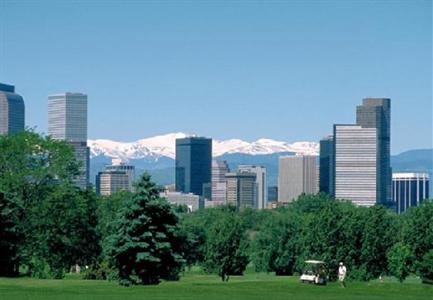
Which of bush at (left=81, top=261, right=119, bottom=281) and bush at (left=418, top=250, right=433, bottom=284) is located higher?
bush at (left=418, top=250, right=433, bottom=284)

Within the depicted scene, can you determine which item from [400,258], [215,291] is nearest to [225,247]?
[400,258]

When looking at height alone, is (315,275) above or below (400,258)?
above

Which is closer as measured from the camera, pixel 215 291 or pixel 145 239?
pixel 215 291

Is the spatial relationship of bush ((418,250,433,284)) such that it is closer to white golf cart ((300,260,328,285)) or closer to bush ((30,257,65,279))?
white golf cart ((300,260,328,285))

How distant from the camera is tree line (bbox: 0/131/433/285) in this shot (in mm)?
56812

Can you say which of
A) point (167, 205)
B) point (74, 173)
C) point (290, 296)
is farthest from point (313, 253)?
point (290, 296)

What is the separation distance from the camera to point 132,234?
5650cm

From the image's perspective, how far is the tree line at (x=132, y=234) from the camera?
56812 millimetres

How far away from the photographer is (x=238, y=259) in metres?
91.2

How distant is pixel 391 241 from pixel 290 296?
4132 cm

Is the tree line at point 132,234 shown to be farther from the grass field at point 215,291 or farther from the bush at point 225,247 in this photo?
the grass field at point 215,291

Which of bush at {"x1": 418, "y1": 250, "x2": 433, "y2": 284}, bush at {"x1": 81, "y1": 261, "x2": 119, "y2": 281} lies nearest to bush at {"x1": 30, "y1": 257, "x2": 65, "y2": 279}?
bush at {"x1": 81, "y1": 261, "x2": 119, "y2": 281}

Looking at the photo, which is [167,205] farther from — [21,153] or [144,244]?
[21,153]

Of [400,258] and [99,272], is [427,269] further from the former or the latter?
[99,272]
